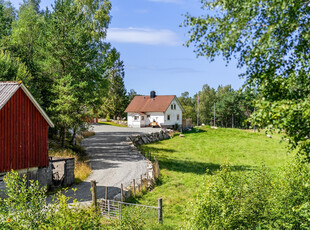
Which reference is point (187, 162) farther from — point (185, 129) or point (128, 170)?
point (185, 129)

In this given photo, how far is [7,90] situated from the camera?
16312 millimetres

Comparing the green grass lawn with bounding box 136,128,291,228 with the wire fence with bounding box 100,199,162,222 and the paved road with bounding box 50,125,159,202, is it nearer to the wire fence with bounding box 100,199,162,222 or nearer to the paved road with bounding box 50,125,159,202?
the wire fence with bounding box 100,199,162,222

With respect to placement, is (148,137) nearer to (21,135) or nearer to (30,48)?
(30,48)

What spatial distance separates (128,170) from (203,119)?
71993mm

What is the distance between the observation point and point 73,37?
89.9ft

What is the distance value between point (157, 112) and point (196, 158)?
26007 mm

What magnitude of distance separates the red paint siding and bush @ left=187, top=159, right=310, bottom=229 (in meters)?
11.8

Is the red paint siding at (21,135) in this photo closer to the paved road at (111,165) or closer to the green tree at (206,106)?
the paved road at (111,165)

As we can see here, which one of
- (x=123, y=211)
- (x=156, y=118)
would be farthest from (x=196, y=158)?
(x=156, y=118)

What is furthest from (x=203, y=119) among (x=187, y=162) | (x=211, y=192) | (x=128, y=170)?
(x=211, y=192)

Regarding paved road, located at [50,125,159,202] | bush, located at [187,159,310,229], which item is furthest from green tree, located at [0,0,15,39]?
bush, located at [187,159,310,229]

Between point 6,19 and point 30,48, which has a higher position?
point 6,19

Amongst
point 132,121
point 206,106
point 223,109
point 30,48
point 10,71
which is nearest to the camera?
point 10,71

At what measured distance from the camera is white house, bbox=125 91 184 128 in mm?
56544
